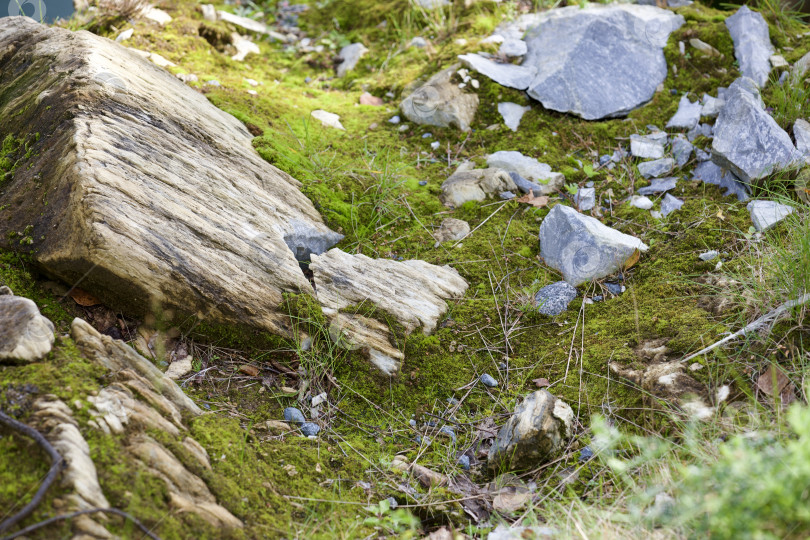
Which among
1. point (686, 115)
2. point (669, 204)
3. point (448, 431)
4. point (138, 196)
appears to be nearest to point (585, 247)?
point (669, 204)

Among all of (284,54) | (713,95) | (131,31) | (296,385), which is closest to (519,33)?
(713,95)

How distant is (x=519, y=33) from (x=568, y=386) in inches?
154

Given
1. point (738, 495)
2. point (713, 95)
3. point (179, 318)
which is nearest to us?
point (738, 495)

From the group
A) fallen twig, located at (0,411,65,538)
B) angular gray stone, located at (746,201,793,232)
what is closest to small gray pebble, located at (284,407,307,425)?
fallen twig, located at (0,411,65,538)

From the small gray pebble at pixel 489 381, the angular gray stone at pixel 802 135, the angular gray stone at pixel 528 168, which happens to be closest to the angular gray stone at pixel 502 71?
the angular gray stone at pixel 528 168

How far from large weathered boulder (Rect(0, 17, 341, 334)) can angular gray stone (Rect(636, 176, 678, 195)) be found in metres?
2.39

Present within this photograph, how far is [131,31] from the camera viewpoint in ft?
15.4

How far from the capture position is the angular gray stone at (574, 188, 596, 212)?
3892mm

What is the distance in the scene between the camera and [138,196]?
8.73ft

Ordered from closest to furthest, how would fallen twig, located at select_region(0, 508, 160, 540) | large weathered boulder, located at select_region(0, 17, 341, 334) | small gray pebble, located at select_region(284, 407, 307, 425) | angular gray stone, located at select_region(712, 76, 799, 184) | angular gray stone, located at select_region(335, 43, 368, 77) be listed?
fallen twig, located at select_region(0, 508, 160, 540) < large weathered boulder, located at select_region(0, 17, 341, 334) < small gray pebble, located at select_region(284, 407, 307, 425) < angular gray stone, located at select_region(712, 76, 799, 184) < angular gray stone, located at select_region(335, 43, 368, 77)

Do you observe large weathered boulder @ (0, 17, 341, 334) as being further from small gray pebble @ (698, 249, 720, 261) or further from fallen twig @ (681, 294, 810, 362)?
small gray pebble @ (698, 249, 720, 261)

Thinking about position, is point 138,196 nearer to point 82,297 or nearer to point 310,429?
point 82,297

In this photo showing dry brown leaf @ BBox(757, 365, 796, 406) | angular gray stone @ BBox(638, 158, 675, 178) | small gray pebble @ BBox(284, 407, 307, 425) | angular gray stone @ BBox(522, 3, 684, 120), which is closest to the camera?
dry brown leaf @ BBox(757, 365, 796, 406)

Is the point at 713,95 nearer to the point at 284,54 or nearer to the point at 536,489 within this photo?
the point at 536,489
